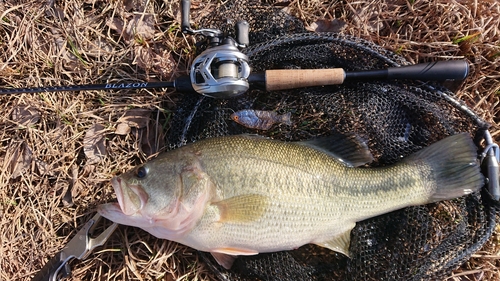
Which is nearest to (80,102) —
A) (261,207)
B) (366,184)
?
(261,207)

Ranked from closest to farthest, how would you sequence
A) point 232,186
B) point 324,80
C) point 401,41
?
1. point 232,186
2. point 324,80
3. point 401,41

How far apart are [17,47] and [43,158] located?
3.16ft

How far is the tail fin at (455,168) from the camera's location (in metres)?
2.52

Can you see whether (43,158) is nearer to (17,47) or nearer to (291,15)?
(17,47)

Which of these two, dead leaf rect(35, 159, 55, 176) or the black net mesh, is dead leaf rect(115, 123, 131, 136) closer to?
the black net mesh

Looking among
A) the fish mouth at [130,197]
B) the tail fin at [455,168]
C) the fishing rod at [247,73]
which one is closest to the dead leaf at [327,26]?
the fishing rod at [247,73]

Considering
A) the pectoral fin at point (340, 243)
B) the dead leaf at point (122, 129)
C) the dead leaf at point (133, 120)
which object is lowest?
the pectoral fin at point (340, 243)

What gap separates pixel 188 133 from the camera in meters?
2.87

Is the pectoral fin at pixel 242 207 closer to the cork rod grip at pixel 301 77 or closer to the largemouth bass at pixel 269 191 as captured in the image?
the largemouth bass at pixel 269 191

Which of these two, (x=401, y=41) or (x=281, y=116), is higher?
(x=401, y=41)

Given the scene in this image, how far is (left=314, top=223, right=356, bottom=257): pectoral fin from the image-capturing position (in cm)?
257

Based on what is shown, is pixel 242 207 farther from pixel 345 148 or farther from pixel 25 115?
pixel 25 115

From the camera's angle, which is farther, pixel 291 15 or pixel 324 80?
pixel 291 15

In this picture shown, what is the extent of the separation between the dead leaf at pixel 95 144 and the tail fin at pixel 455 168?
2411mm
